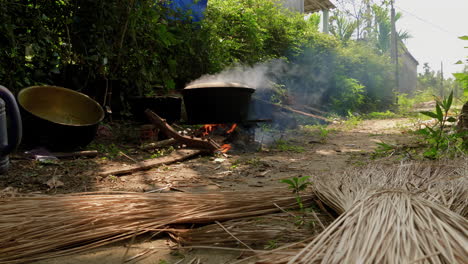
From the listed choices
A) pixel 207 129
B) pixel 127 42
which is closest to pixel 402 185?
pixel 207 129

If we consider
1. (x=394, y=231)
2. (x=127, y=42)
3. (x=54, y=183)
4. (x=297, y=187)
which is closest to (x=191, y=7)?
(x=127, y=42)

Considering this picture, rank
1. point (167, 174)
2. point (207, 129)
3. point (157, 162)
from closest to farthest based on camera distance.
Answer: point (167, 174) → point (157, 162) → point (207, 129)

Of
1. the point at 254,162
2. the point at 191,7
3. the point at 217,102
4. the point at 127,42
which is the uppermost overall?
the point at 191,7

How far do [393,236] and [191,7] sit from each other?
6.80m

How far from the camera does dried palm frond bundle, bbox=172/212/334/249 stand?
4.42 feet

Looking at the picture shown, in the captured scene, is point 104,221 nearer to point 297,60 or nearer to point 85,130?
point 85,130

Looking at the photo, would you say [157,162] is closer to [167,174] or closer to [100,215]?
[167,174]

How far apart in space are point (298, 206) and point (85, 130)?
3.00m

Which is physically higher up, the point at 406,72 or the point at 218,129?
the point at 406,72

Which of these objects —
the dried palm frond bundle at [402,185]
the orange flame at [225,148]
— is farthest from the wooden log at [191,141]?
the dried palm frond bundle at [402,185]

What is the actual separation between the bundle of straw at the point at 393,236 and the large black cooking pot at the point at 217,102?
12.0ft

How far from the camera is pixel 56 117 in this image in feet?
14.2

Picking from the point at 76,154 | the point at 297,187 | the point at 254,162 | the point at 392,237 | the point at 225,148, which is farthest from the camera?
the point at 225,148

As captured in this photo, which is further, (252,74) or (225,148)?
(252,74)
